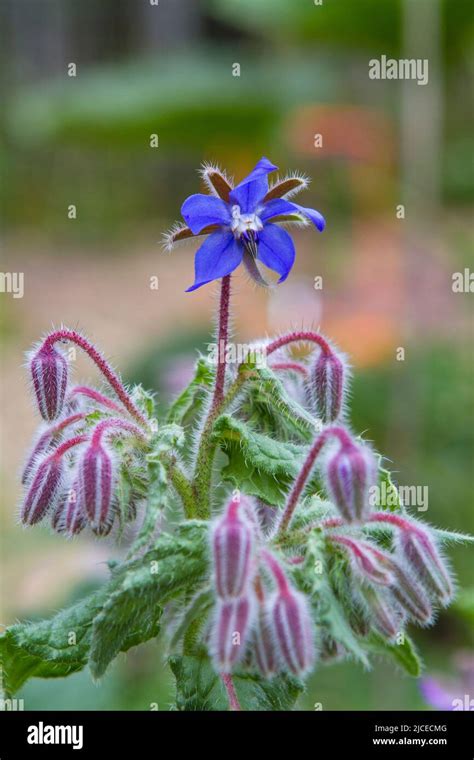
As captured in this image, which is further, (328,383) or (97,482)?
(328,383)

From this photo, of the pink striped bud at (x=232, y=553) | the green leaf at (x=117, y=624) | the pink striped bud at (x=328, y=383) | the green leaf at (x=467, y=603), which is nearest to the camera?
the pink striped bud at (x=232, y=553)

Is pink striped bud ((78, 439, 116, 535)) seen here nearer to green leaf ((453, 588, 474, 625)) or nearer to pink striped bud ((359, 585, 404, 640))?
pink striped bud ((359, 585, 404, 640))

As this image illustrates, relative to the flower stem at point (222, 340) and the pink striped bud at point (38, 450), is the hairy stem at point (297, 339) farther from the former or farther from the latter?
the pink striped bud at point (38, 450)

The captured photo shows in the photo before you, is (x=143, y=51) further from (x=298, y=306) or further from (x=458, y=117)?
(x=298, y=306)

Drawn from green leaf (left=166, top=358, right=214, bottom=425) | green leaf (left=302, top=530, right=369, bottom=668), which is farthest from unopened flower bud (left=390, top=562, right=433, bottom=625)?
green leaf (left=166, top=358, right=214, bottom=425)

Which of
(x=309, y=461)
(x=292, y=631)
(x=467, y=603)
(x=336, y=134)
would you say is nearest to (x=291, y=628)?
(x=292, y=631)

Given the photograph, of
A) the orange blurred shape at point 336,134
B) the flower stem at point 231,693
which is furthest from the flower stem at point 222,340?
the orange blurred shape at point 336,134

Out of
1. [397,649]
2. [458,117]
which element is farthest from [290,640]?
[458,117]

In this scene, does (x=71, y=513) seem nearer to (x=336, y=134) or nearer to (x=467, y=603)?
(x=467, y=603)
